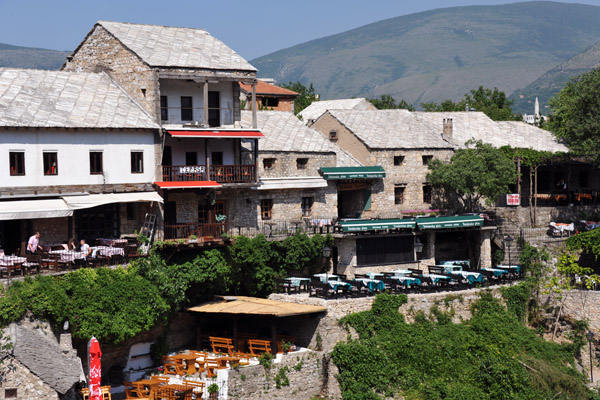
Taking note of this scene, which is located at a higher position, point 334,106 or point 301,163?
point 334,106

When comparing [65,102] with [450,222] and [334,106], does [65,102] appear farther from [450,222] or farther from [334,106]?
[334,106]

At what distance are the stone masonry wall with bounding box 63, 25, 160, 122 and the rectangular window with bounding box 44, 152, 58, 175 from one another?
5671mm

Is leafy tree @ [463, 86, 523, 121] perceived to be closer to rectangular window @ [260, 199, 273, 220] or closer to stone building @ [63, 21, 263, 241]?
rectangular window @ [260, 199, 273, 220]

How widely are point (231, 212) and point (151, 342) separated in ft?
31.9

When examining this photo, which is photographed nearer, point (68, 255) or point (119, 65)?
point (68, 255)

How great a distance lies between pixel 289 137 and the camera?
1967 inches

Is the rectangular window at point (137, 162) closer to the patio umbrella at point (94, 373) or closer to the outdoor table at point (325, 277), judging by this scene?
the outdoor table at point (325, 277)

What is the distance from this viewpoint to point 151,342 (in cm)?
3866

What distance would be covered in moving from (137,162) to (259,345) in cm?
1042

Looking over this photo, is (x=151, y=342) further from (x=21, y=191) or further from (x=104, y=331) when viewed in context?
(x=21, y=191)

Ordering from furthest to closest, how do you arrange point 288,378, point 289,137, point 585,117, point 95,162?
point 585,117 < point 289,137 < point 95,162 < point 288,378

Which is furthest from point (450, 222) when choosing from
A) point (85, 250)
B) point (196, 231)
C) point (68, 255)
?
point (68, 255)

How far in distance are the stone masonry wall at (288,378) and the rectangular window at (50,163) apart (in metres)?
12.0

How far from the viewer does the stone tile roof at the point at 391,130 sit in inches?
2104
